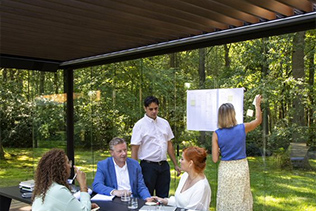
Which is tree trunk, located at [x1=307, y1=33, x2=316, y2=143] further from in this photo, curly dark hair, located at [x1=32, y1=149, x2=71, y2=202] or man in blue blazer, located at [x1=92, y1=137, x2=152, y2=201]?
curly dark hair, located at [x1=32, y1=149, x2=71, y2=202]

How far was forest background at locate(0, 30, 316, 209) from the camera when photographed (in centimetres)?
473

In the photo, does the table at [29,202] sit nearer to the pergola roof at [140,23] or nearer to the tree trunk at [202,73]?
the pergola roof at [140,23]

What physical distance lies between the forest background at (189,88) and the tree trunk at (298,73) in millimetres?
12

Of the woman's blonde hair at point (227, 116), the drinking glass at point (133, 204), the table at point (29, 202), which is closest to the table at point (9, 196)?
the table at point (29, 202)

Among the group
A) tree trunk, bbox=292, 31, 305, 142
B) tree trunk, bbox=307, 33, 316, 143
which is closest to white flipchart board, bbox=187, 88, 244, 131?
tree trunk, bbox=292, 31, 305, 142

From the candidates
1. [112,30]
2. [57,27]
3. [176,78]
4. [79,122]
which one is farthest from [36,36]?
[79,122]

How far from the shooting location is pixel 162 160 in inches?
196

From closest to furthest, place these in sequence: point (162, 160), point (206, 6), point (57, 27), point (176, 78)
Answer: point (206, 6) < point (57, 27) < point (162, 160) < point (176, 78)

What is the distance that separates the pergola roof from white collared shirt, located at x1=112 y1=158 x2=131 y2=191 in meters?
1.66

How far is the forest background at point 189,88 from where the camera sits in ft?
15.5

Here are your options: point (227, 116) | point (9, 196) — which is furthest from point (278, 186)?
point (9, 196)

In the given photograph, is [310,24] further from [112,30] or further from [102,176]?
[102,176]

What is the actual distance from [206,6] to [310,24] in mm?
1115

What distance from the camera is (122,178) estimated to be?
12.9ft
